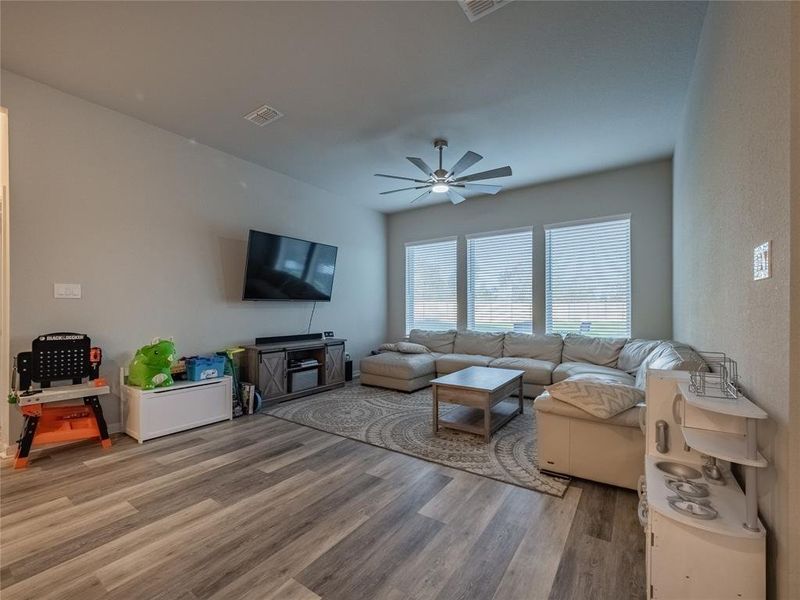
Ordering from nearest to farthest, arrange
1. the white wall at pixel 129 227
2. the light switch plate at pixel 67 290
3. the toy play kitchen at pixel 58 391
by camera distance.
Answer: the toy play kitchen at pixel 58 391 < the white wall at pixel 129 227 < the light switch plate at pixel 67 290

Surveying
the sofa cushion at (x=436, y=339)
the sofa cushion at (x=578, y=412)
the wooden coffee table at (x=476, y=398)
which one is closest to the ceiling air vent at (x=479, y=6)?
the sofa cushion at (x=578, y=412)

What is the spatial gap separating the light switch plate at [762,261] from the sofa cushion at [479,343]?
408cm

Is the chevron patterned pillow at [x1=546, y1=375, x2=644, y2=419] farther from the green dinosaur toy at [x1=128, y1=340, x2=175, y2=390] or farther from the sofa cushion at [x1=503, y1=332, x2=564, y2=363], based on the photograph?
the green dinosaur toy at [x1=128, y1=340, x2=175, y2=390]

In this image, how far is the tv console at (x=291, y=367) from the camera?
4289mm

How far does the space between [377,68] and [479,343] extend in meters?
4.01

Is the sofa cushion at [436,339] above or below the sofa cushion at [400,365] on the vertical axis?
above

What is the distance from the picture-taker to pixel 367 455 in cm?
290

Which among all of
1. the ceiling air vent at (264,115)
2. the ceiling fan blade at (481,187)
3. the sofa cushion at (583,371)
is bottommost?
the sofa cushion at (583,371)

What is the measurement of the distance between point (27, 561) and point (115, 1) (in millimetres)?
3108

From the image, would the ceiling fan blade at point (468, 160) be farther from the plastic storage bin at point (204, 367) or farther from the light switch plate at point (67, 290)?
the light switch plate at point (67, 290)

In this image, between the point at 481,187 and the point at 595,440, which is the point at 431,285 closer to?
the point at 481,187

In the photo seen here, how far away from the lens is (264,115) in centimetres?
345

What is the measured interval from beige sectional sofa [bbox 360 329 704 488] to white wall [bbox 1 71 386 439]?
6.22ft

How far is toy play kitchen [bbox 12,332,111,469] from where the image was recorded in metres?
2.74
